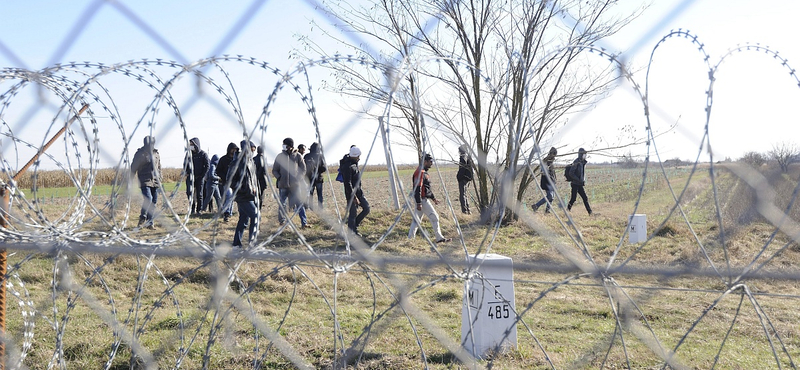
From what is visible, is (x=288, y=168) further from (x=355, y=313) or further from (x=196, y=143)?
(x=355, y=313)

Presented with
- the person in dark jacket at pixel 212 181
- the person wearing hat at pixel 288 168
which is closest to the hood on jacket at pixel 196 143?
the person in dark jacket at pixel 212 181

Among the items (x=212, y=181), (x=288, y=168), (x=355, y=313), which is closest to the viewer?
(x=355, y=313)

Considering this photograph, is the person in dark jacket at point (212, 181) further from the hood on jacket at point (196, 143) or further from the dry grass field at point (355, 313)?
the dry grass field at point (355, 313)

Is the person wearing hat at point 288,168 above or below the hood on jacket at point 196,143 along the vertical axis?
below

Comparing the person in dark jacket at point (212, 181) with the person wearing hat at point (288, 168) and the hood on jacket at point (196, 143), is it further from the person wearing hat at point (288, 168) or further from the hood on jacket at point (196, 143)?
the person wearing hat at point (288, 168)

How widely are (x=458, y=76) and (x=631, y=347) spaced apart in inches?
226

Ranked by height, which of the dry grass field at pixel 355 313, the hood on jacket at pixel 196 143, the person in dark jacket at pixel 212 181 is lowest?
the dry grass field at pixel 355 313

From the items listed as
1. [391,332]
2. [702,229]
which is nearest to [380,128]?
[391,332]

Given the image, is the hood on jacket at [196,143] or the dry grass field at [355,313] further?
the hood on jacket at [196,143]

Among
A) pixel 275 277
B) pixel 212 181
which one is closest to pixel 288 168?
pixel 275 277

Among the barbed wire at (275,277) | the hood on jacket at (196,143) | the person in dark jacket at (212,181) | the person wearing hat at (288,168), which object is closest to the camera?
the barbed wire at (275,277)

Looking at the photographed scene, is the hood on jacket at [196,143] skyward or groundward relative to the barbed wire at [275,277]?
skyward

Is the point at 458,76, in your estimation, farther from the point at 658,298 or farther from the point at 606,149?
the point at 658,298

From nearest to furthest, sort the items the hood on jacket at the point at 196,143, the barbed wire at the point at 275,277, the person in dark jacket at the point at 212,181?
the barbed wire at the point at 275,277 → the hood on jacket at the point at 196,143 → the person in dark jacket at the point at 212,181
